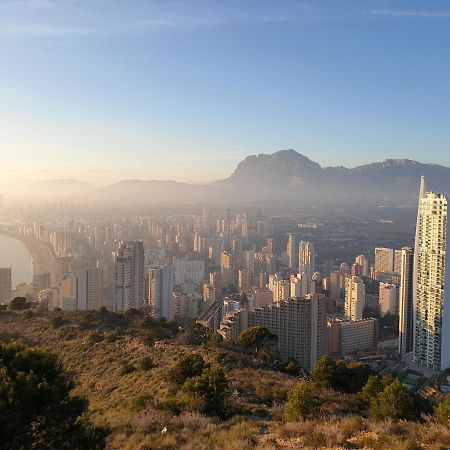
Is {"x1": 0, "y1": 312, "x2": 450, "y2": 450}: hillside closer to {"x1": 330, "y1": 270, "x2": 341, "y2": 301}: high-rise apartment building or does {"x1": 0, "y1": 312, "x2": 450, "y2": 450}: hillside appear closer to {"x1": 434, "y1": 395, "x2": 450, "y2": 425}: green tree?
{"x1": 434, "y1": 395, "x2": 450, "y2": 425}: green tree

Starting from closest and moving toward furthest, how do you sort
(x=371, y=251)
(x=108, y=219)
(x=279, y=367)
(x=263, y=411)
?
(x=263, y=411), (x=279, y=367), (x=371, y=251), (x=108, y=219)

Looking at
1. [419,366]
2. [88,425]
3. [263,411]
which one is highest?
[88,425]

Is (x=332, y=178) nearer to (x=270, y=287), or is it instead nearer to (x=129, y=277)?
(x=270, y=287)

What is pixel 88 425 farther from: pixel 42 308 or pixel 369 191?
pixel 369 191

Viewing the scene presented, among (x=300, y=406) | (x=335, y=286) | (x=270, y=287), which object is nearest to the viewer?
(x=300, y=406)

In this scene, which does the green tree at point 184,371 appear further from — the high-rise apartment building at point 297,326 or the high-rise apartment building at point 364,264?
the high-rise apartment building at point 364,264

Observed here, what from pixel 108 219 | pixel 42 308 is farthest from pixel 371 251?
pixel 42 308

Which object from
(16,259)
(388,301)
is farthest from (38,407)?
(16,259)

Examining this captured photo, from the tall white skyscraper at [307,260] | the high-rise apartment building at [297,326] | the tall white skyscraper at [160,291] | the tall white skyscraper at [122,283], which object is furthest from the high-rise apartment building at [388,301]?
the tall white skyscraper at [122,283]
